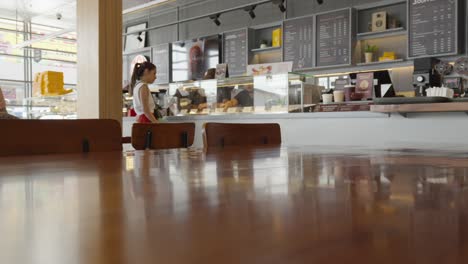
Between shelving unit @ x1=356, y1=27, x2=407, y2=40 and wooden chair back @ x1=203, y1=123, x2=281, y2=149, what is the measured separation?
4.44 m

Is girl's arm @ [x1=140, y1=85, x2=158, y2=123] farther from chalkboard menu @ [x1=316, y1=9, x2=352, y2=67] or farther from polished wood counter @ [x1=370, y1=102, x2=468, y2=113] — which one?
chalkboard menu @ [x1=316, y1=9, x2=352, y2=67]

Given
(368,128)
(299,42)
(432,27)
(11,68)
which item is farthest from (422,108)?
(11,68)

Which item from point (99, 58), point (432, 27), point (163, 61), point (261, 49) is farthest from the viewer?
point (163, 61)

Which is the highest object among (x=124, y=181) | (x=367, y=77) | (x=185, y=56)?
(x=185, y=56)

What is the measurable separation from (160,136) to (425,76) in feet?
12.5

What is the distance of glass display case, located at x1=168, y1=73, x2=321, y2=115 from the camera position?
13.3 feet

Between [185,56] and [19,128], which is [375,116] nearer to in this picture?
[19,128]

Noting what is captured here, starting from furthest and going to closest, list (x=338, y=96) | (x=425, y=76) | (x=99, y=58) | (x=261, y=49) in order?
(x=261, y=49)
(x=338, y=96)
(x=425, y=76)
(x=99, y=58)

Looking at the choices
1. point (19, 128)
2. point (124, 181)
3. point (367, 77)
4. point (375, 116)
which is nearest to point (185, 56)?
point (367, 77)

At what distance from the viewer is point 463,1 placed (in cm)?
525

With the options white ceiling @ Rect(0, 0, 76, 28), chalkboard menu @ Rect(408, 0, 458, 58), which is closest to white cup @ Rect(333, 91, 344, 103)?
chalkboard menu @ Rect(408, 0, 458, 58)

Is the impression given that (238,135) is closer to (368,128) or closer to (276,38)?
(368,128)

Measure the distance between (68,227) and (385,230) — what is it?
0.15m

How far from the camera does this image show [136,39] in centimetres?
965
